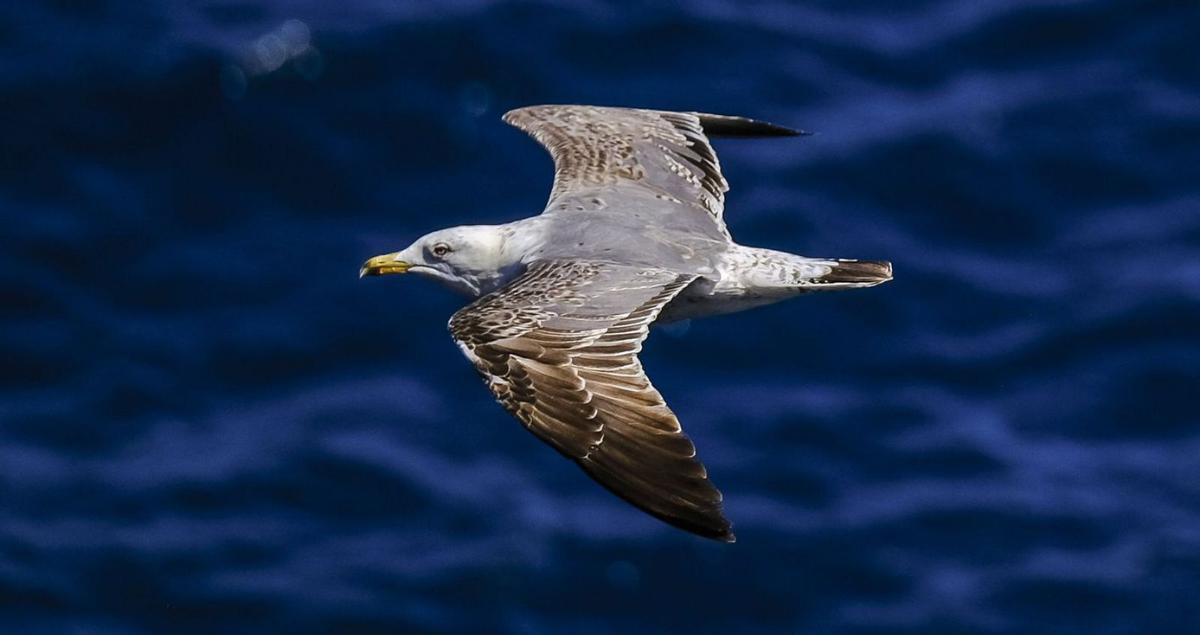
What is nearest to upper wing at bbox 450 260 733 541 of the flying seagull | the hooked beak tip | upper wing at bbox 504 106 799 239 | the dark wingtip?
the flying seagull

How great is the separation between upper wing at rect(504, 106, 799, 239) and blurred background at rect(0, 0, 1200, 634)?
4.20 meters

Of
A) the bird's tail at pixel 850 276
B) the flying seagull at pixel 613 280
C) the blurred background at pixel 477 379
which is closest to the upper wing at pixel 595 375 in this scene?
the flying seagull at pixel 613 280

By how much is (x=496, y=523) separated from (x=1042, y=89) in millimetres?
7528

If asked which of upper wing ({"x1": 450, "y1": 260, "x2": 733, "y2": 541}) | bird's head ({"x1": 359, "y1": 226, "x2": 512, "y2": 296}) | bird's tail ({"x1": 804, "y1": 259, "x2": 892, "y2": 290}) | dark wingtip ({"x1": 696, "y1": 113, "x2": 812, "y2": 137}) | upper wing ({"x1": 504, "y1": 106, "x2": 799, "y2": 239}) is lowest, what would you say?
upper wing ({"x1": 450, "y1": 260, "x2": 733, "y2": 541})

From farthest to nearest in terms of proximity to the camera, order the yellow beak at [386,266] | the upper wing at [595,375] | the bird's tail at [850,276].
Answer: the yellow beak at [386,266] < the bird's tail at [850,276] < the upper wing at [595,375]

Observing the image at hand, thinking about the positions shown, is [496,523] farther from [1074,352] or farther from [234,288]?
[1074,352]

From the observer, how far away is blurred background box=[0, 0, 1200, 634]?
55.1 feet

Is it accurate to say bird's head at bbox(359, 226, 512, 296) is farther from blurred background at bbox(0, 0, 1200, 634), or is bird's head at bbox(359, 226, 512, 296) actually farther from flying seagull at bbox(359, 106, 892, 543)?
blurred background at bbox(0, 0, 1200, 634)

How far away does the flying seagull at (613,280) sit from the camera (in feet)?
31.2

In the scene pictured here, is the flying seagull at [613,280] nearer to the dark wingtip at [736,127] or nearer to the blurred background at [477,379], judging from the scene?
A: the dark wingtip at [736,127]

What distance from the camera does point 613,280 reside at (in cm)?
1084

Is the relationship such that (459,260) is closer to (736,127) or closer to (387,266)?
(387,266)

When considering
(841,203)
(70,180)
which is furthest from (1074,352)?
(70,180)

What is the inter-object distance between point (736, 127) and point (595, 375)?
4268 millimetres
